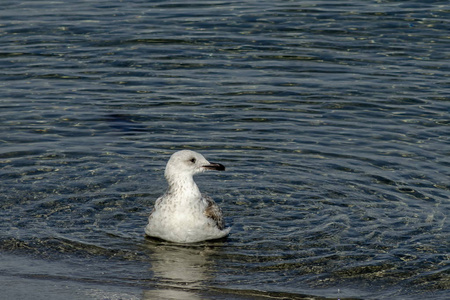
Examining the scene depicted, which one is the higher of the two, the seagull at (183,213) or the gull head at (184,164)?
the gull head at (184,164)

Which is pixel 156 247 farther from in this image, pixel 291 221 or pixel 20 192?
→ pixel 20 192

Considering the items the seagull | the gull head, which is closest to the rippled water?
the seagull

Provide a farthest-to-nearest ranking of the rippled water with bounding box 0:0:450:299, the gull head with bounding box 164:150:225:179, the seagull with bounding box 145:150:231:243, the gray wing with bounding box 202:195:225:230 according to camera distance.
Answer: the gull head with bounding box 164:150:225:179 → the gray wing with bounding box 202:195:225:230 → the seagull with bounding box 145:150:231:243 → the rippled water with bounding box 0:0:450:299

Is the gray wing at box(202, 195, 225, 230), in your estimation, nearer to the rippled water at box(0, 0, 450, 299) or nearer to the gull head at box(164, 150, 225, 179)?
the rippled water at box(0, 0, 450, 299)

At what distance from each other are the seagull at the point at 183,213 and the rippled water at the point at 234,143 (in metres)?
0.21

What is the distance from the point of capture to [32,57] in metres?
20.4

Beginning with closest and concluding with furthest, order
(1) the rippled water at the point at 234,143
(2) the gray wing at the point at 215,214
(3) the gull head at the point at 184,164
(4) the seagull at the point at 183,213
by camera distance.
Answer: (1) the rippled water at the point at 234,143, (4) the seagull at the point at 183,213, (2) the gray wing at the point at 215,214, (3) the gull head at the point at 184,164

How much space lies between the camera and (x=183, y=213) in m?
11.9

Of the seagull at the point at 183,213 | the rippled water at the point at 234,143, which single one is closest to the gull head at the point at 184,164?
the seagull at the point at 183,213

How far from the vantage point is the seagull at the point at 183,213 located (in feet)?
38.8

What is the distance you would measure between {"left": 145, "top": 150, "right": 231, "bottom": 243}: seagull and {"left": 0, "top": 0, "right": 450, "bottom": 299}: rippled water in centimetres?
21

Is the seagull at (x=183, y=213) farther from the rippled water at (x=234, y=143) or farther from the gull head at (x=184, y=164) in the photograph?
the rippled water at (x=234, y=143)

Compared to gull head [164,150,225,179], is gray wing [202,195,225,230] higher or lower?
lower

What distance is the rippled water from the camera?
1088 centimetres
